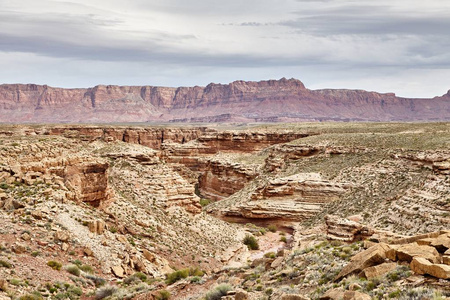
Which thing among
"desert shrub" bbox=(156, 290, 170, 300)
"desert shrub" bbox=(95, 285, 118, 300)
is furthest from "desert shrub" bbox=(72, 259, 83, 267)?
"desert shrub" bbox=(156, 290, 170, 300)

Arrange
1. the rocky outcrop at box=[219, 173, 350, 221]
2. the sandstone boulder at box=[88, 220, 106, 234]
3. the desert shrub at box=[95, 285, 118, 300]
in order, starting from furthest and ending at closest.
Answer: the rocky outcrop at box=[219, 173, 350, 221] < the sandstone boulder at box=[88, 220, 106, 234] < the desert shrub at box=[95, 285, 118, 300]

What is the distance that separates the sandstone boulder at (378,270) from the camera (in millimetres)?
12414

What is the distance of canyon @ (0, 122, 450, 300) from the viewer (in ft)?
46.3

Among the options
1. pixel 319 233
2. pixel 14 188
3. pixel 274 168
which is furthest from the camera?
pixel 274 168

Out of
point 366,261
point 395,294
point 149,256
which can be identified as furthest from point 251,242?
point 395,294

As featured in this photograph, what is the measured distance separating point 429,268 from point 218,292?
6.76m

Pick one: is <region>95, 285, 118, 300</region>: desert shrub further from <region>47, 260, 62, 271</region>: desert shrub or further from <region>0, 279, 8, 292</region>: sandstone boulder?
<region>0, 279, 8, 292</region>: sandstone boulder

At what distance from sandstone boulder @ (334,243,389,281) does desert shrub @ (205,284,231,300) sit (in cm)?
373

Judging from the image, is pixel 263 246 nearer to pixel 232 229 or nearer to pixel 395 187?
pixel 232 229

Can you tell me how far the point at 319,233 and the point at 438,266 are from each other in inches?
904

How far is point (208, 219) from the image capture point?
36688mm

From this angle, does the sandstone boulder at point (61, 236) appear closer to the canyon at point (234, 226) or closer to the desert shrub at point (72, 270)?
the canyon at point (234, 226)

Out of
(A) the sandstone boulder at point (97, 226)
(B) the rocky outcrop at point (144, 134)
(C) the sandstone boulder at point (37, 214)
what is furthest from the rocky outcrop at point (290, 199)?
(B) the rocky outcrop at point (144, 134)

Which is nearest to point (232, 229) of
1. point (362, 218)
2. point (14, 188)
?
point (362, 218)
